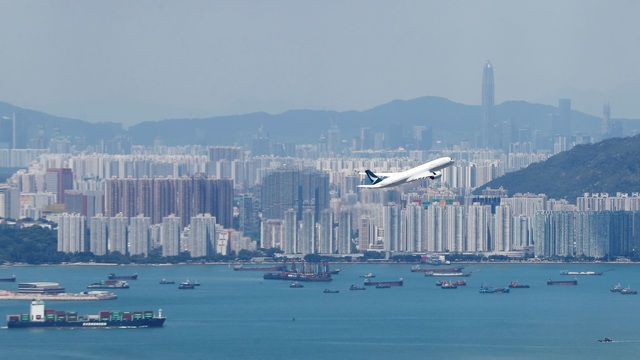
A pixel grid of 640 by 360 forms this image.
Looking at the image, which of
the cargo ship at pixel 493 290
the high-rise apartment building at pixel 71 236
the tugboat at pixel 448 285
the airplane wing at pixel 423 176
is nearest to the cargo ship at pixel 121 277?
the high-rise apartment building at pixel 71 236

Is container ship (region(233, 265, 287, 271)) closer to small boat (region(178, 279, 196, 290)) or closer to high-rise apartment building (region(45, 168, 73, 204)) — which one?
small boat (region(178, 279, 196, 290))

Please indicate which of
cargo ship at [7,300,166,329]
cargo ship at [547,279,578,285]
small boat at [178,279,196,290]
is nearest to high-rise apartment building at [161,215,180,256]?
small boat at [178,279,196,290]

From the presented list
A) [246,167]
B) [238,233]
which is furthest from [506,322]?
[246,167]

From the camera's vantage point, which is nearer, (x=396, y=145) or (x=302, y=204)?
(x=302, y=204)

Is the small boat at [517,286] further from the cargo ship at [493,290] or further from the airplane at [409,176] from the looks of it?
the airplane at [409,176]

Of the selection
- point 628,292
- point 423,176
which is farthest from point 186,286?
point 423,176

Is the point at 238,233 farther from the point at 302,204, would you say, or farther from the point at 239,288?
the point at 239,288
